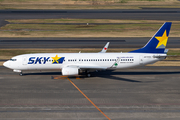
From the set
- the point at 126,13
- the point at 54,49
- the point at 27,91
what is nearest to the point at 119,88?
the point at 27,91

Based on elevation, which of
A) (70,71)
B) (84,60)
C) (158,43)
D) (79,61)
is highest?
(158,43)

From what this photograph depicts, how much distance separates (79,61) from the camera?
42375 millimetres

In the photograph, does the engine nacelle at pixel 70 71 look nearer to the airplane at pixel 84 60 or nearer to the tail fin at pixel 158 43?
Result: the airplane at pixel 84 60

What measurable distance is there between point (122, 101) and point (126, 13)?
8047 cm

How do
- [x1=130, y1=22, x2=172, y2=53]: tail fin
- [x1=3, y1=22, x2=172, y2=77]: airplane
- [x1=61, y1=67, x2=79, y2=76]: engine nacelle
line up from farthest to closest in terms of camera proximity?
[x1=130, y1=22, x2=172, y2=53]: tail fin
[x1=3, y1=22, x2=172, y2=77]: airplane
[x1=61, y1=67, x2=79, y2=76]: engine nacelle

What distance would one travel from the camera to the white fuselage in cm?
4222

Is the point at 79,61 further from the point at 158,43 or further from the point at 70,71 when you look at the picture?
the point at 158,43

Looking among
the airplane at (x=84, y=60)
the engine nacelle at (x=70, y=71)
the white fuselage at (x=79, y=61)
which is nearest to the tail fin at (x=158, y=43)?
the airplane at (x=84, y=60)

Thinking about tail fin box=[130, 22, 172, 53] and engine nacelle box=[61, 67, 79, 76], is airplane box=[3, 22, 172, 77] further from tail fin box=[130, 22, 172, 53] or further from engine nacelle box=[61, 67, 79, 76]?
engine nacelle box=[61, 67, 79, 76]

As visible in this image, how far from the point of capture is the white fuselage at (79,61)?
4222 cm

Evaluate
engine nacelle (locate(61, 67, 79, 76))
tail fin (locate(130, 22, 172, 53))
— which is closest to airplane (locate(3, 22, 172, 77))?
tail fin (locate(130, 22, 172, 53))

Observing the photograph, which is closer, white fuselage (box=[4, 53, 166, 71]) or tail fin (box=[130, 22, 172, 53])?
white fuselage (box=[4, 53, 166, 71])

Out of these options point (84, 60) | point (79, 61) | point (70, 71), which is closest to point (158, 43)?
point (84, 60)

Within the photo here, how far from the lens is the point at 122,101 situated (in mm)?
31938
